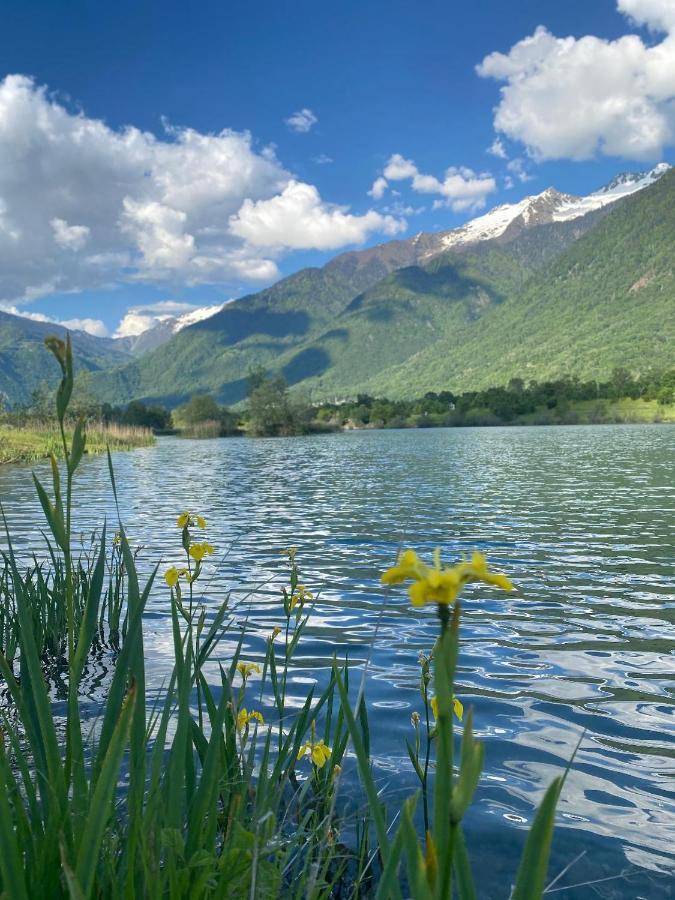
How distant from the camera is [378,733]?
604cm

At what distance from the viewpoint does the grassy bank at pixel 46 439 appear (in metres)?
40.1

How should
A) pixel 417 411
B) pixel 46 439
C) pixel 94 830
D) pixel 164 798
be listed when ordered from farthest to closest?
pixel 417 411, pixel 46 439, pixel 164 798, pixel 94 830

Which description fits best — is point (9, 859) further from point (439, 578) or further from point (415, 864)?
point (439, 578)

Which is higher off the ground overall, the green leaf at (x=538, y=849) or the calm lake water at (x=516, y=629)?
the green leaf at (x=538, y=849)

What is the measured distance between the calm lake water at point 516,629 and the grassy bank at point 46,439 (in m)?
7.71

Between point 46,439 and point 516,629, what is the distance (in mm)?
41024

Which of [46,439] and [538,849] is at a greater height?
[46,439]

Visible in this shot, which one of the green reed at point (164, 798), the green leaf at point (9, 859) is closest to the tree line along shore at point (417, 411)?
the green reed at point (164, 798)

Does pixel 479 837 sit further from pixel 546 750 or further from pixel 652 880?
pixel 546 750

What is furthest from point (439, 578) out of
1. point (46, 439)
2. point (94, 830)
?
point (46, 439)

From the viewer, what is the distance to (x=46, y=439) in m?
44.9

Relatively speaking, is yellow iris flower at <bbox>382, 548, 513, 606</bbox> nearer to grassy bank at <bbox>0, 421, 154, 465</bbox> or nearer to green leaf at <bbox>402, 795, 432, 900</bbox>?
green leaf at <bbox>402, 795, 432, 900</bbox>

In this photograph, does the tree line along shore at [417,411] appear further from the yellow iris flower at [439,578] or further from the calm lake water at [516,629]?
the yellow iris flower at [439,578]

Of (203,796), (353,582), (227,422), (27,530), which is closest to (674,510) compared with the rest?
(353,582)
